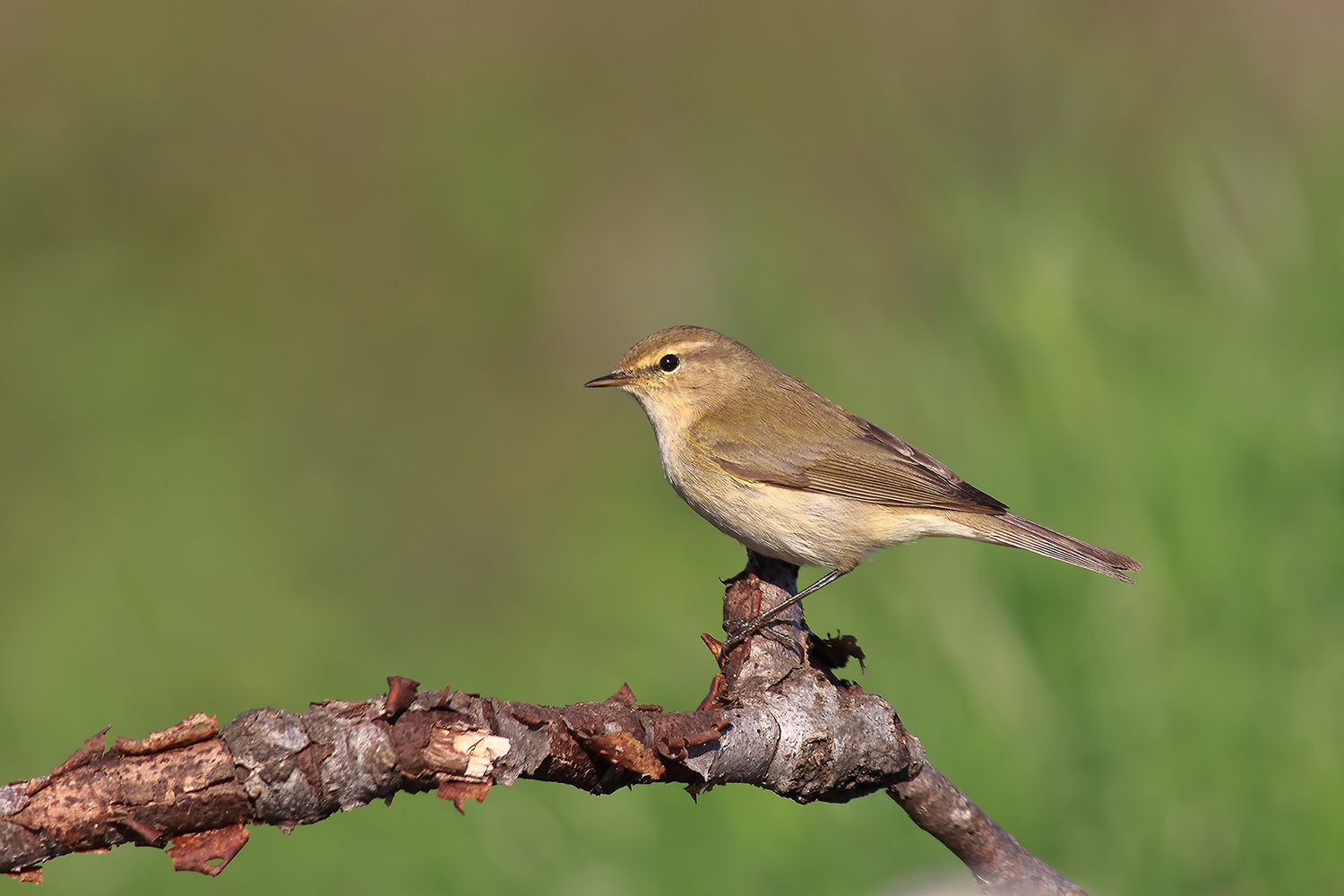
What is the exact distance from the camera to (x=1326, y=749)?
12.8ft

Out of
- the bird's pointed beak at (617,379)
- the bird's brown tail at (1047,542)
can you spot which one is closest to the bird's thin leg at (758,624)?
the bird's brown tail at (1047,542)

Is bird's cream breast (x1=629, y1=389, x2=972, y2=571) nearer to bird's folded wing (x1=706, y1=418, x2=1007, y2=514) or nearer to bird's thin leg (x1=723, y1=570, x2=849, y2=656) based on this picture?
bird's folded wing (x1=706, y1=418, x2=1007, y2=514)

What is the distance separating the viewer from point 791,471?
14.7 ft

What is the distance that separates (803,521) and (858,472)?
419mm

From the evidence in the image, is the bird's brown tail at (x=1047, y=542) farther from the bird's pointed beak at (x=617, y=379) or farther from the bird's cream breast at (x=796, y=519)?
the bird's pointed beak at (x=617, y=379)

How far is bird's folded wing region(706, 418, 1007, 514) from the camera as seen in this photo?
4.39 metres

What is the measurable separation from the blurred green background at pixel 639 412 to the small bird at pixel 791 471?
0.63 metres

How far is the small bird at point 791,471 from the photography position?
166 inches

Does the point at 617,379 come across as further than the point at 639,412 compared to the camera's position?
No

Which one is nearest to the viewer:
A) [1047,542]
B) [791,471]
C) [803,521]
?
[1047,542]

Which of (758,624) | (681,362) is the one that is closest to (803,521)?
(681,362)

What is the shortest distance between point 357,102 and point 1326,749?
10955 millimetres

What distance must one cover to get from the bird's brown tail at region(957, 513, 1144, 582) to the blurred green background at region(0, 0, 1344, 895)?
59 centimetres

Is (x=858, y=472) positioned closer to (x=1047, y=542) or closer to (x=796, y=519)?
(x=796, y=519)
